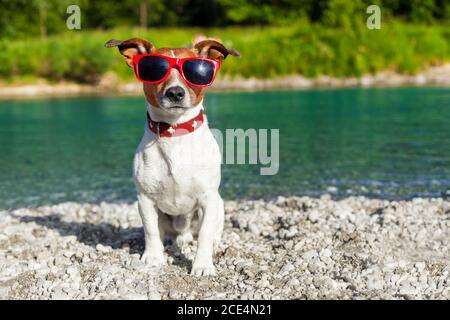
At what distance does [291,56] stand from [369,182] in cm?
3258

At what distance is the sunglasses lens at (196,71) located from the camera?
205 inches

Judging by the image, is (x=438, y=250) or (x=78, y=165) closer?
(x=438, y=250)

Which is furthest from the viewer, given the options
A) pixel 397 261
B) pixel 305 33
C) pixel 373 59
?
pixel 305 33

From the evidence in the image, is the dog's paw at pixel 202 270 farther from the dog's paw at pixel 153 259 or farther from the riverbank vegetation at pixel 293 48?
the riverbank vegetation at pixel 293 48

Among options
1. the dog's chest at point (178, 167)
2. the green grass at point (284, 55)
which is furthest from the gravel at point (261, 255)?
the green grass at point (284, 55)

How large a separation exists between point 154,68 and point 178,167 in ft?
2.98

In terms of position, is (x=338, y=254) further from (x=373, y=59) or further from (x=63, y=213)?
(x=373, y=59)

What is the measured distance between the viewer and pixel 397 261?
5.59 metres

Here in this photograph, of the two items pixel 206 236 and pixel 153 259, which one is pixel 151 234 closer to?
pixel 153 259

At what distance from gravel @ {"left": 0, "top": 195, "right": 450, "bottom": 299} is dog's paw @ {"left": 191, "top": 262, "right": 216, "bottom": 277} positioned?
8cm

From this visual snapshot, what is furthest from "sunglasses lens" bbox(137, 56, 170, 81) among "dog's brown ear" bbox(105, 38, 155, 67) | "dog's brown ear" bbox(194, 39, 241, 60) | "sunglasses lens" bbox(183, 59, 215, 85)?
"dog's brown ear" bbox(194, 39, 241, 60)

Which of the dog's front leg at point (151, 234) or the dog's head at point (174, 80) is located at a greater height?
the dog's head at point (174, 80)

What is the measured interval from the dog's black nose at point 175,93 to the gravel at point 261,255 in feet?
5.10

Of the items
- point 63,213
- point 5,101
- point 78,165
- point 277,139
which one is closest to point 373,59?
point 5,101
